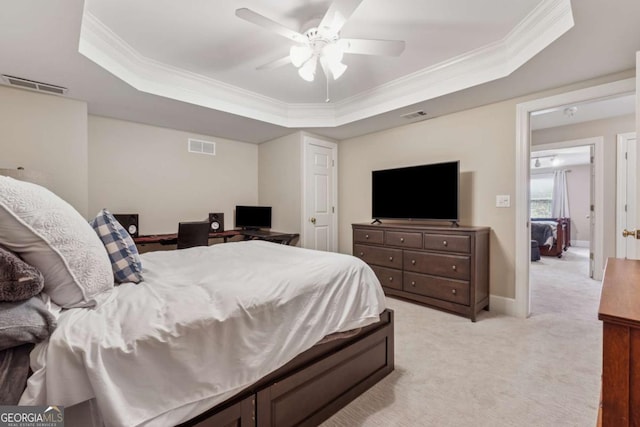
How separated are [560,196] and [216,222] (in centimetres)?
977

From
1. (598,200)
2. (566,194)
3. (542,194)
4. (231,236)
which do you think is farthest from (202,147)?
(542,194)

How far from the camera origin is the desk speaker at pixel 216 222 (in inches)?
174

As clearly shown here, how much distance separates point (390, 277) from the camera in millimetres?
3535

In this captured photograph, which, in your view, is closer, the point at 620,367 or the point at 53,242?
the point at 620,367

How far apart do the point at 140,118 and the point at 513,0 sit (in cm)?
411

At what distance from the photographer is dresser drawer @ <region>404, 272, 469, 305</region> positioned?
293 cm

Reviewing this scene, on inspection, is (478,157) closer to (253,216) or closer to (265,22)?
(265,22)

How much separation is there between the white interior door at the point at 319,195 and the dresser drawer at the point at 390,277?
1.23m

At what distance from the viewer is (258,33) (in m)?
2.36

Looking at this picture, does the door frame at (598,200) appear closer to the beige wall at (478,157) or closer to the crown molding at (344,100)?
the beige wall at (478,157)

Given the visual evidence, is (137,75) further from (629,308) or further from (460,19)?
(629,308)

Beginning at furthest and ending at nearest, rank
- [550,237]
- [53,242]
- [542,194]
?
[542,194]
[550,237]
[53,242]

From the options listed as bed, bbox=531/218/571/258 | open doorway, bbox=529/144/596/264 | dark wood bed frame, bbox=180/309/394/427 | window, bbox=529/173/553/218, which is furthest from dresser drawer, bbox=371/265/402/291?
window, bbox=529/173/553/218

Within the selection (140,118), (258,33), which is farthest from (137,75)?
(258,33)
